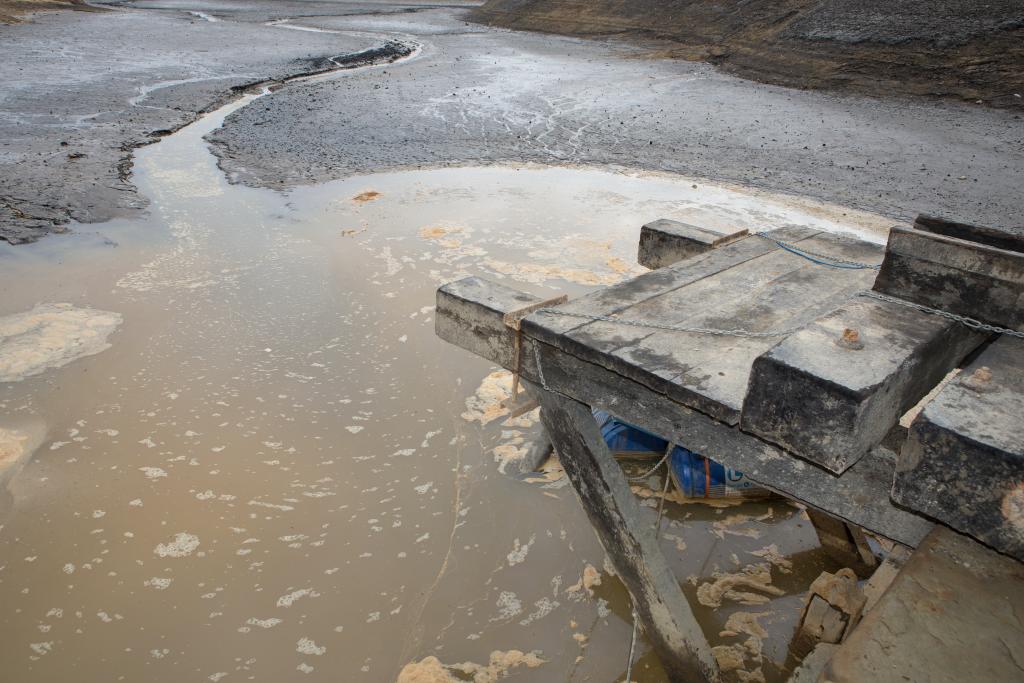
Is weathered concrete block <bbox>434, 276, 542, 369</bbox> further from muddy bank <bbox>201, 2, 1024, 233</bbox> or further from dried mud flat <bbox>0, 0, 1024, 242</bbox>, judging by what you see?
muddy bank <bbox>201, 2, 1024, 233</bbox>

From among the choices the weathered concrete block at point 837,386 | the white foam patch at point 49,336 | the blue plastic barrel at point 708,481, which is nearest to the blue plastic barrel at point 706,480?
the blue plastic barrel at point 708,481

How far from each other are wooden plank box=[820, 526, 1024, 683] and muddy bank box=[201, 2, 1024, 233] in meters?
7.04

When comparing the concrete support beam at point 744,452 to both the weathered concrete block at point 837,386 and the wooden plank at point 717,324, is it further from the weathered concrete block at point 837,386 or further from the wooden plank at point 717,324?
the weathered concrete block at point 837,386

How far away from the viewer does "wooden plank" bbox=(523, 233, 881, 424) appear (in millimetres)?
2146

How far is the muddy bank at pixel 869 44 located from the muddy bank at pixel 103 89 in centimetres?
889

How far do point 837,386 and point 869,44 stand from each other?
15289 mm

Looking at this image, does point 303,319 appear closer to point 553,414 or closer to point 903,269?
point 553,414

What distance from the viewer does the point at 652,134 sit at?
11.2 m

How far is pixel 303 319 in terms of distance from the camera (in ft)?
18.5

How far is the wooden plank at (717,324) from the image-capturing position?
7.04ft

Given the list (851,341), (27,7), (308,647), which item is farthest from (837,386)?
(27,7)

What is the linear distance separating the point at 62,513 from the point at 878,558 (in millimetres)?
3951

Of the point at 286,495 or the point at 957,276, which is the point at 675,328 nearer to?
the point at 957,276

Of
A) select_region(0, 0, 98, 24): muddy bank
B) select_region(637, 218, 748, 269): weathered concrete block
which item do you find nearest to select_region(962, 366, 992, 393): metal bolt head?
select_region(637, 218, 748, 269): weathered concrete block
